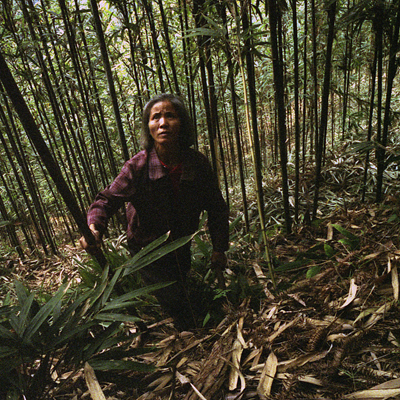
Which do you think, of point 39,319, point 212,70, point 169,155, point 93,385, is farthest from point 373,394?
point 212,70

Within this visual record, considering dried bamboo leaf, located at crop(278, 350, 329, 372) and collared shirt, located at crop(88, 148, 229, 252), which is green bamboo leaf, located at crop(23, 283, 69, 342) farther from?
dried bamboo leaf, located at crop(278, 350, 329, 372)

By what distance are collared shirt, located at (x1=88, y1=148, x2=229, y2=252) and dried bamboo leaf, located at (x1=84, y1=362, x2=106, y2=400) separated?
28.0 inches

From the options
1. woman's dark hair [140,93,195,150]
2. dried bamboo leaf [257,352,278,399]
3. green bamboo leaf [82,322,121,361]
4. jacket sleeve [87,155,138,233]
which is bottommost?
dried bamboo leaf [257,352,278,399]

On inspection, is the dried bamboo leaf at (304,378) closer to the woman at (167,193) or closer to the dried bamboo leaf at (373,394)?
the dried bamboo leaf at (373,394)

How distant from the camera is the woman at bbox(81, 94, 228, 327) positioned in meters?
1.33

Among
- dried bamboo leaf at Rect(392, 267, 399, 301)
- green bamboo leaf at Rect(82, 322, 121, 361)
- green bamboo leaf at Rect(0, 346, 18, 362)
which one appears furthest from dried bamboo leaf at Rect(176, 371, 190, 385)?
dried bamboo leaf at Rect(392, 267, 399, 301)

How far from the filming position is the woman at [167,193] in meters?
1.33

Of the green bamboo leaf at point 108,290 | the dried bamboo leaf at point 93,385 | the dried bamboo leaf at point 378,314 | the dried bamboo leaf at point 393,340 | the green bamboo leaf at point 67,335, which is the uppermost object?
the green bamboo leaf at point 108,290

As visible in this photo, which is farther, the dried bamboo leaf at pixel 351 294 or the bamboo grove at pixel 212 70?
the bamboo grove at pixel 212 70

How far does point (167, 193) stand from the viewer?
1.39 meters

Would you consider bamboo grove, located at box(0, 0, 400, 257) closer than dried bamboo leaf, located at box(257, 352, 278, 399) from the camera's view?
No

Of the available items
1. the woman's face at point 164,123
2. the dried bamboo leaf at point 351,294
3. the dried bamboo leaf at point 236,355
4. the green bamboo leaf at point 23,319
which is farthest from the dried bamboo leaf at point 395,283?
the green bamboo leaf at point 23,319

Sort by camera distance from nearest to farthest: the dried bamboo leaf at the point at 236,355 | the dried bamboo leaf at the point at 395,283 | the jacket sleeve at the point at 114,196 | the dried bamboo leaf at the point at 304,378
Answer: the dried bamboo leaf at the point at 304,378 < the dried bamboo leaf at the point at 236,355 < the dried bamboo leaf at the point at 395,283 < the jacket sleeve at the point at 114,196

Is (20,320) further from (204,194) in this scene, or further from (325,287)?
(325,287)
